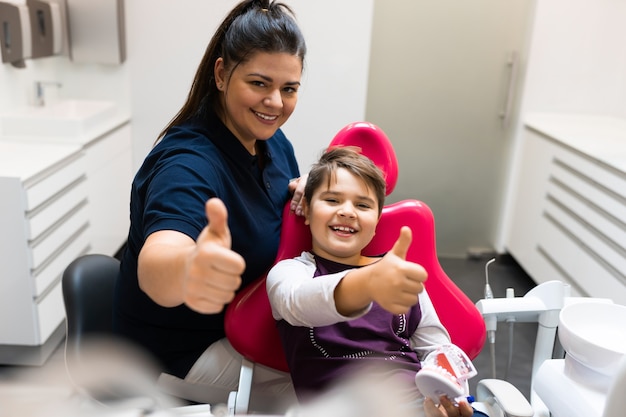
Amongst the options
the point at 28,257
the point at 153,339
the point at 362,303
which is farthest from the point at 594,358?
the point at 28,257

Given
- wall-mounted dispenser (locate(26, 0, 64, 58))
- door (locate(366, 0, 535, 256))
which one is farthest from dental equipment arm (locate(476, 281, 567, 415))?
wall-mounted dispenser (locate(26, 0, 64, 58))

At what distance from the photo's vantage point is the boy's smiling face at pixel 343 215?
119 cm

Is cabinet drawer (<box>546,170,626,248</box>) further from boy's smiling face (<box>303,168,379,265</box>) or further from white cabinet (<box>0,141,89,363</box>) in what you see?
white cabinet (<box>0,141,89,363</box>)

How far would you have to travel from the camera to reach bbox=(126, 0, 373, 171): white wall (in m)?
2.96

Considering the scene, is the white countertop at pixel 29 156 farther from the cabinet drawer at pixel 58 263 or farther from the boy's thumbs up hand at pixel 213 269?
the boy's thumbs up hand at pixel 213 269

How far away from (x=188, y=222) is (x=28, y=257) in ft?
4.52

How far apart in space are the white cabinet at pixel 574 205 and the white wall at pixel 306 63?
102 centimetres

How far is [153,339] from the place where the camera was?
4.01 feet

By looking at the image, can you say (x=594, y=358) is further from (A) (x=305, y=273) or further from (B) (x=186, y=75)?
(B) (x=186, y=75)

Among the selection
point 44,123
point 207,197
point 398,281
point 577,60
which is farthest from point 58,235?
point 577,60

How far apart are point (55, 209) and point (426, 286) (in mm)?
1519

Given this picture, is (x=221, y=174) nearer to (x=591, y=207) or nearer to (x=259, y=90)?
(x=259, y=90)

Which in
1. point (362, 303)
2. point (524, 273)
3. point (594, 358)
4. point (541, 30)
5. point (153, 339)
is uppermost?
point (541, 30)

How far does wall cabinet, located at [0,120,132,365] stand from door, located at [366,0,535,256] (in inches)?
66.9
